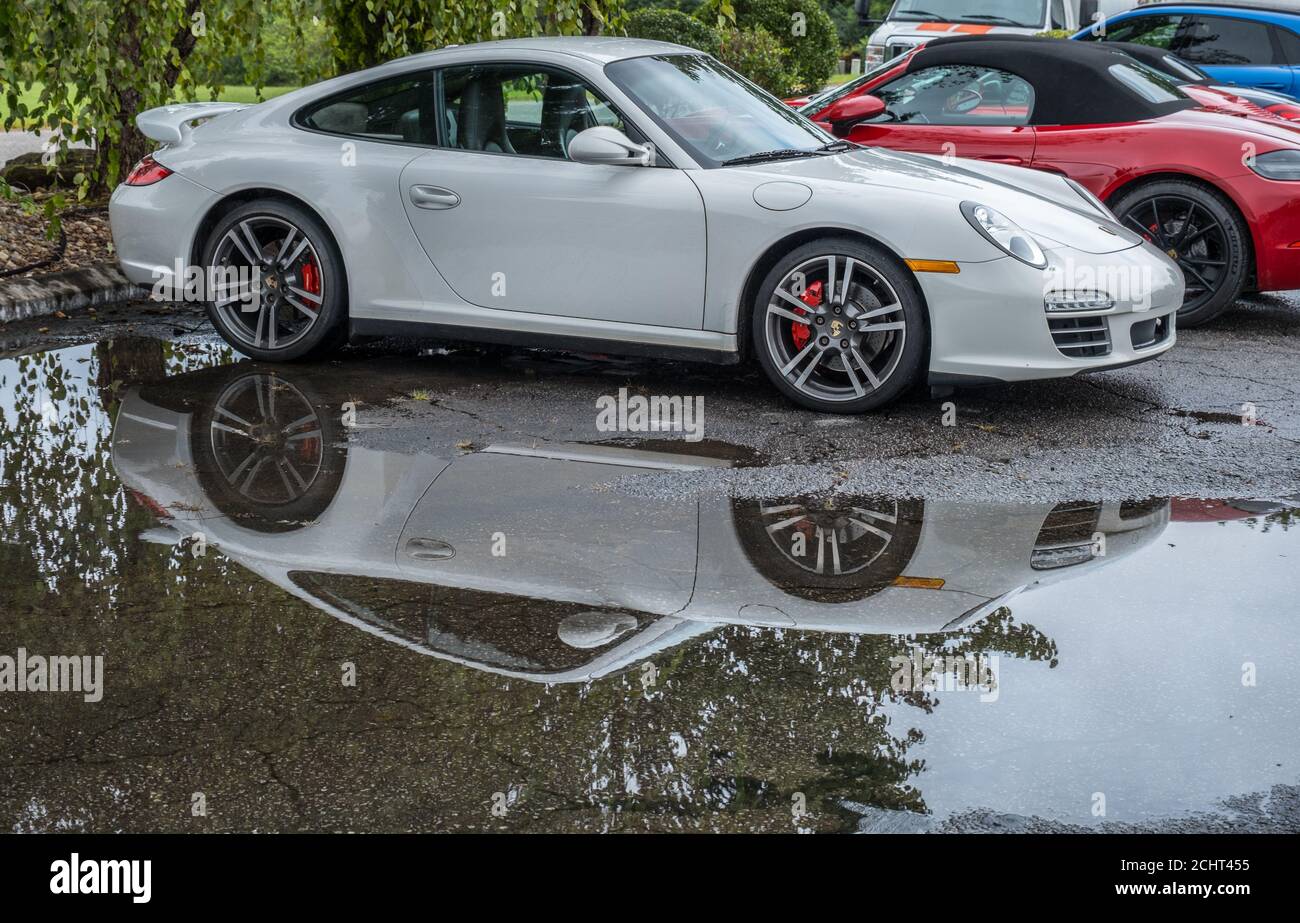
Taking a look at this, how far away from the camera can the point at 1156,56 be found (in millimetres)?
11086

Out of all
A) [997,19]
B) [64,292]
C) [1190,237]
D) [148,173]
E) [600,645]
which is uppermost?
[997,19]

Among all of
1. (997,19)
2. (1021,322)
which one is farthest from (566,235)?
(997,19)

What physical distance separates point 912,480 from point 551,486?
126cm

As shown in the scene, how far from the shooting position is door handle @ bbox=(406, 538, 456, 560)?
444cm

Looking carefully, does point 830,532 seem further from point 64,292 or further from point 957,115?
point 64,292

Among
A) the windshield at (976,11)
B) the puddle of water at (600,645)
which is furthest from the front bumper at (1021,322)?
the windshield at (976,11)

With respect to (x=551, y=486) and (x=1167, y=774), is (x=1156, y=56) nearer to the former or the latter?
(x=551, y=486)

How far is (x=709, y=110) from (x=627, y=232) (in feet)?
2.70

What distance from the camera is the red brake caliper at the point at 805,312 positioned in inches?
239

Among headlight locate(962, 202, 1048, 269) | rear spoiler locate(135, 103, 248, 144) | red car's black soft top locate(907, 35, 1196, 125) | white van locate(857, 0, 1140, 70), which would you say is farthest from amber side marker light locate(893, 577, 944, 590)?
white van locate(857, 0, 1140, 70)

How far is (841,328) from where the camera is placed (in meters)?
6.02

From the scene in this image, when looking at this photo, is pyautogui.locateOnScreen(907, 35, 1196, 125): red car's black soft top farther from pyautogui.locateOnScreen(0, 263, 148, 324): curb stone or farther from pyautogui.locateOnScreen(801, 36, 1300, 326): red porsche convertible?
pyautogui.locateOnScreen(0, 263, 148, 324): curb stone
